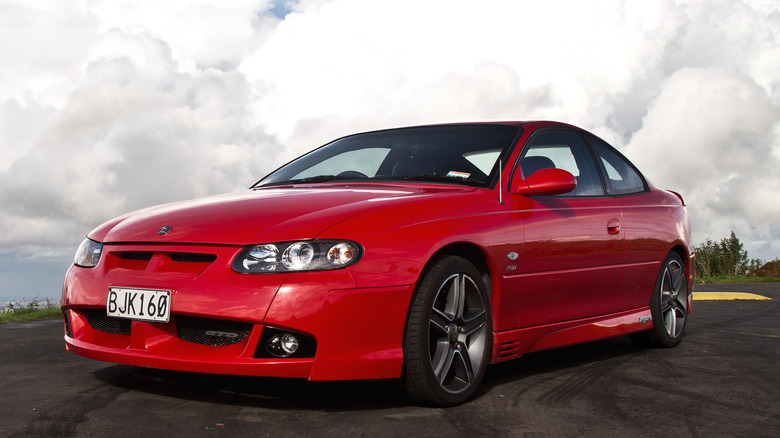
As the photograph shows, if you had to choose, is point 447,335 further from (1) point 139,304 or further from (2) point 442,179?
(1) point 139,304

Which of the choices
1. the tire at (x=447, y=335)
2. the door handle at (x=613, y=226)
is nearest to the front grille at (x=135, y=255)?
the tire at (x=447, y=335)

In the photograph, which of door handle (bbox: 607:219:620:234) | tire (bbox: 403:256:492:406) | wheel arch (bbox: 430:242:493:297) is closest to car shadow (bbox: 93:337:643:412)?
tire (bbox: 403:256:492:406)

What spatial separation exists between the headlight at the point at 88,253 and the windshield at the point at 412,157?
4.50 feet

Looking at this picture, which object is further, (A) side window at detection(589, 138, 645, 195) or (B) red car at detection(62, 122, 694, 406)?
(A) side window at detection(589, 138, 645, 195)

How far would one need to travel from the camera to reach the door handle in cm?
521

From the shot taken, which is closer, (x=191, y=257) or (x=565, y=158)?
(x=191, y=257)

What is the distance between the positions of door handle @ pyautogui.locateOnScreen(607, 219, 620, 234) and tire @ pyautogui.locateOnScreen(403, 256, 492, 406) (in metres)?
1.46

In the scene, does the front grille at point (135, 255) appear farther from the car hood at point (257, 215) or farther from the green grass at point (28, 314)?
the green grass at point (28, 314)

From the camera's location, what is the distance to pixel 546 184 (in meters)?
4.47

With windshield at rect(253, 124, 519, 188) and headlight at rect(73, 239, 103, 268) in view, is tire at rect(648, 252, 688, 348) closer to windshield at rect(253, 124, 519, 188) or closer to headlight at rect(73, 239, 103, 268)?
windshield at rect(253, 124, 519, 188)

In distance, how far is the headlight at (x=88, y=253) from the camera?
402cm

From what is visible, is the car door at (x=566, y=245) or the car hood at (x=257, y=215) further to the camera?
the car door at (x=566, y=245)

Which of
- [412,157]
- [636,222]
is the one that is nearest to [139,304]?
[412,157]

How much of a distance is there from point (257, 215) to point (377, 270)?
2.11ft
